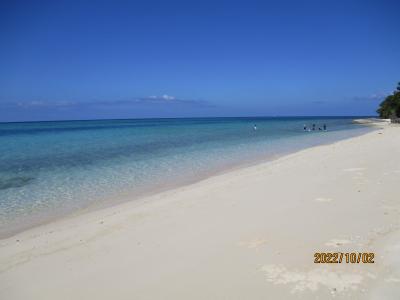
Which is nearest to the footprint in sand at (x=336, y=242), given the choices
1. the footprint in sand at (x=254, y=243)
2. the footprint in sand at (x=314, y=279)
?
the footprint in sand at (x=314, y=279)

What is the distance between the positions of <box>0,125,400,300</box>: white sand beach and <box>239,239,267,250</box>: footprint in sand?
33mm

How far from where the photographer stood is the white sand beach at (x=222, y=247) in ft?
12.9

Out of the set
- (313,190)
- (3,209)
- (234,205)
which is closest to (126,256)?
(234,205)

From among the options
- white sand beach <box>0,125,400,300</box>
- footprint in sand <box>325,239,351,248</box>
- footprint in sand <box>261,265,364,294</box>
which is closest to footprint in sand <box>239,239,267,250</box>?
white sand beach <box>0,125,400,300</box>

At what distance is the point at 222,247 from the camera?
5102 mm

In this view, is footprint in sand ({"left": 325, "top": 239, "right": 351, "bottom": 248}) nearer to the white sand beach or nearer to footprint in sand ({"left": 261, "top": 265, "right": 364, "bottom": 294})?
the white sand beach

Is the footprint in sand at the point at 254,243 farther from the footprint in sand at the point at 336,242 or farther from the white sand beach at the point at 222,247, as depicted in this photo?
the footprint in sand at the point at 336,242

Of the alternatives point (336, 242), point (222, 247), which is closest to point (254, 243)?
point (222, 247)

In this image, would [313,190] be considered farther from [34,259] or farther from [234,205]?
[34,259]

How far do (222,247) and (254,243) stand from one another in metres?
0.54

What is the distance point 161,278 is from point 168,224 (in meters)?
2.33

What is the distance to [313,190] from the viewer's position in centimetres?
830

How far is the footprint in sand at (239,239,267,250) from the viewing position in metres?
5.01

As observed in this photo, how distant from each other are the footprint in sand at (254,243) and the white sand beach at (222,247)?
33 millimetres
